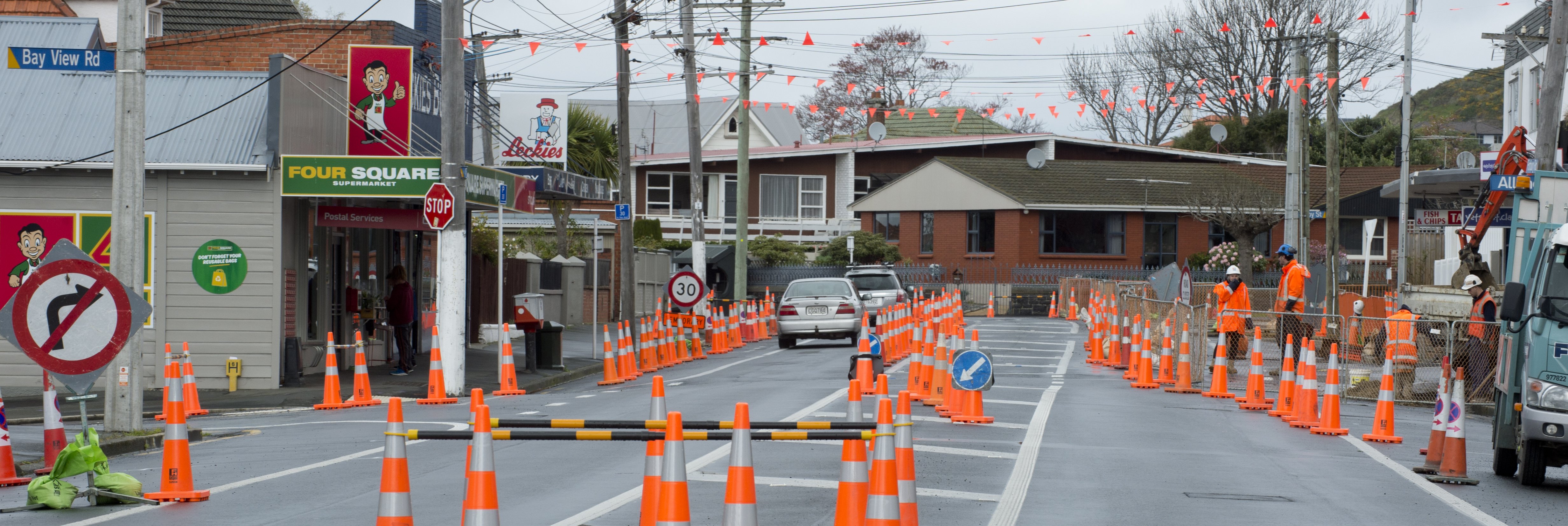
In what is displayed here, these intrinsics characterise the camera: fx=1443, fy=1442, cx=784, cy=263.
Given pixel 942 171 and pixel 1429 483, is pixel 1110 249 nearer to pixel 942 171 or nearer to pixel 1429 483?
pixel 942 171

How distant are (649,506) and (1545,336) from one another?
7034 millimetres

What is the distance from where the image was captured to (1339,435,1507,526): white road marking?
9070 mm

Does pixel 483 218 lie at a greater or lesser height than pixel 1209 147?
lesser

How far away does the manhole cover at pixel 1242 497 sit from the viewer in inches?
371

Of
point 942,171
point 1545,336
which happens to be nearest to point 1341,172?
point 942,171

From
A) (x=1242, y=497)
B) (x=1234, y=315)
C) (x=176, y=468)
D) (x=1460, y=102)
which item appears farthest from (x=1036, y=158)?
(x=1460, y=102)

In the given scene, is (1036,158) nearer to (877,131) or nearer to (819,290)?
(877,131)

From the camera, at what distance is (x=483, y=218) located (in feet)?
111

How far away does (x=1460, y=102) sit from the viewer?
292 feet

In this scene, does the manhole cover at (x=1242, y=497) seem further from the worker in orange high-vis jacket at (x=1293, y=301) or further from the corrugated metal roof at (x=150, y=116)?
the corrugated metal roof at (x=150, y=116)

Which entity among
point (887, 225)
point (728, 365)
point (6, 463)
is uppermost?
point (887, 225)

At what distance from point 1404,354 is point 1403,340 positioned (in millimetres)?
299

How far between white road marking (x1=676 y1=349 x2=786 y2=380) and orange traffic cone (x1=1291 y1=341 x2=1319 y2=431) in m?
9.03

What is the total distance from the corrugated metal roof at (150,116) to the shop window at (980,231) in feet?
102
